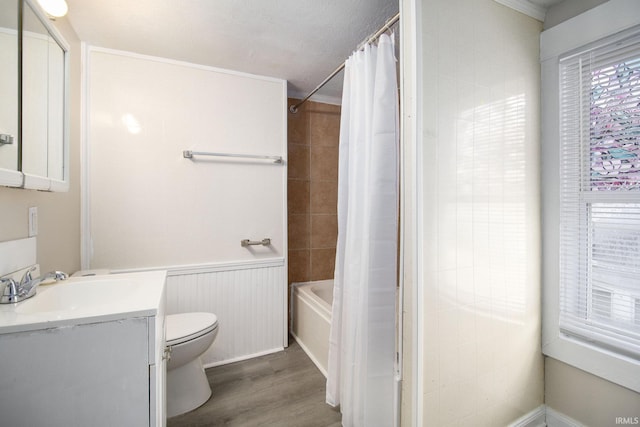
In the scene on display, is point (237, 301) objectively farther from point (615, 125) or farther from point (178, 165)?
point (615, 125)

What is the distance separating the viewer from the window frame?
128cm

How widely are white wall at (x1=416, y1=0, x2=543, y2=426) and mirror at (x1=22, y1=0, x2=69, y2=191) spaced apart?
151 centimetres

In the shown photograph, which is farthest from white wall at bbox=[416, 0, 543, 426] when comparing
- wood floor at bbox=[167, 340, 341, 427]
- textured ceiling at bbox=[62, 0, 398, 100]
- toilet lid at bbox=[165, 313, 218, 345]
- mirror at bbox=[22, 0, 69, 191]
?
mirror at bbox=[22, 0, 69, 191]

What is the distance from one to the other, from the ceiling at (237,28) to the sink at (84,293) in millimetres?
1396

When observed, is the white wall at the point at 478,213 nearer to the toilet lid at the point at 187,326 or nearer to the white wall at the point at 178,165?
the toilet lid at the point at 187,326

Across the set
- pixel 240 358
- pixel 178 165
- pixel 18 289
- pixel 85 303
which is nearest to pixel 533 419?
pixel 240 358

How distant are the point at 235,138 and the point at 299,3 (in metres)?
1.03

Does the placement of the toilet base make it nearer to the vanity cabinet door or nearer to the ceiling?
the vanity cabinet door

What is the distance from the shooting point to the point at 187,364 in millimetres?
1623

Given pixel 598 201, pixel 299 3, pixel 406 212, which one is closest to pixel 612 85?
pixel 598 201

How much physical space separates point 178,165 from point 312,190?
1165 mm

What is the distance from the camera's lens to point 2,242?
0.97m

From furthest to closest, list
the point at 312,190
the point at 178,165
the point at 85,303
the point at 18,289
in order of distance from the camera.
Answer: the point at 312,190 < the point at 178,165 < the point at 85,303 < the point at 18,289

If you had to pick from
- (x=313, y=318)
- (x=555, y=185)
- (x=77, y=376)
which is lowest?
(x=313, y=318)
